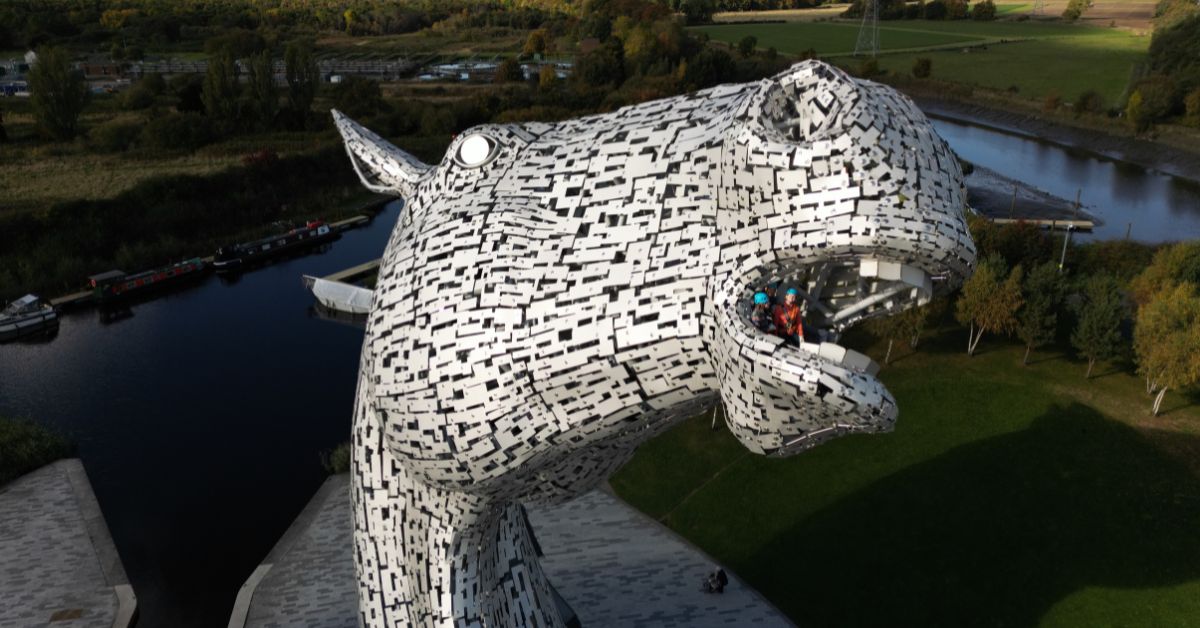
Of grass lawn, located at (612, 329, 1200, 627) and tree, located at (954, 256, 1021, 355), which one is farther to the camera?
tree, located at (954, 256, 1021, 355)

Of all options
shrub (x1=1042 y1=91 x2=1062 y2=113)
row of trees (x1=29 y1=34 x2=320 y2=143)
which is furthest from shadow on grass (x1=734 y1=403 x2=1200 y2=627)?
shrub (x1=1042 y1=91 x2=1062 y2=113)

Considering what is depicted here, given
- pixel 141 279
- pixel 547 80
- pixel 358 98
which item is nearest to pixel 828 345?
pixel 141 279

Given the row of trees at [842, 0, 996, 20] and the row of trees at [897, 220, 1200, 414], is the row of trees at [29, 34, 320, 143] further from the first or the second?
the row of trees at [842, 0, 996, 20]

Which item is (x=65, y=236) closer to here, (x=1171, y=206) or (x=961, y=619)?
(x=961, y=619)

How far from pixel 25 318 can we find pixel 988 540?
24748mm

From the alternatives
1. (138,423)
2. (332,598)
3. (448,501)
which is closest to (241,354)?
(138,423)

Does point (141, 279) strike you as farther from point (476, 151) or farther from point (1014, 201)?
point (1014, 201)

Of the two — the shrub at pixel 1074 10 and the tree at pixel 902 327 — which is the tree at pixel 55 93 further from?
the shrub at pixel 1074 10

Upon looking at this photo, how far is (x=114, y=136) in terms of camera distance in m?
40.8

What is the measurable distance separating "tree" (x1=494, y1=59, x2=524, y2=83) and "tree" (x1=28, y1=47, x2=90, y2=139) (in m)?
26.2

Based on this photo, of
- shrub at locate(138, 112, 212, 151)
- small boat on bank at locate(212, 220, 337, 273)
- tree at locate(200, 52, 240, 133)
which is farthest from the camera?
tree at locate(200, 52, 240, 133)

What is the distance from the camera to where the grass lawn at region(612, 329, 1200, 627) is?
42.4ft

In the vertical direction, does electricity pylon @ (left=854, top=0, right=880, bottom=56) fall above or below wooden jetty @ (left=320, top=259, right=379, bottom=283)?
above

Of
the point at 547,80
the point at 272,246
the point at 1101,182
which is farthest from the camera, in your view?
the point at 547,80
